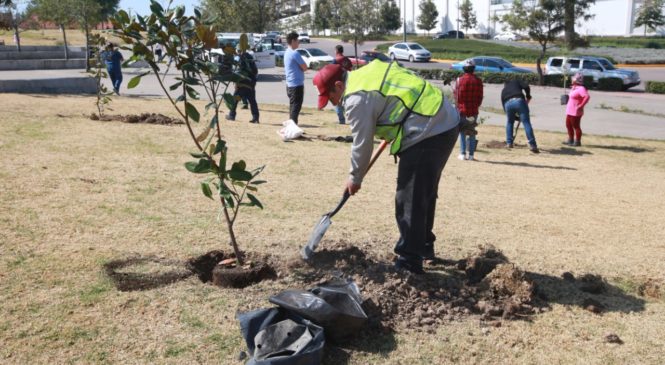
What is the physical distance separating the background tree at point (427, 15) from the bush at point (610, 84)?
53.4 m

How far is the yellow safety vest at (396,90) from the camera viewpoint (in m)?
4.08

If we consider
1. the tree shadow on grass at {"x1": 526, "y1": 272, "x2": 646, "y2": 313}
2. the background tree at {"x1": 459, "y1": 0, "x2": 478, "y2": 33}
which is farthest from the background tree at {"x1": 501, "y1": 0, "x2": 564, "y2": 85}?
the background tree at {"x1": 459, "y1": 0, "x2": 478, "y2": 33}

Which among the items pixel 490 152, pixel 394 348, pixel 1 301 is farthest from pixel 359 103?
pixel 490 152

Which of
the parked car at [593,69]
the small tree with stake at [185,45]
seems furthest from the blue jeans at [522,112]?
the parked car at [593,69]

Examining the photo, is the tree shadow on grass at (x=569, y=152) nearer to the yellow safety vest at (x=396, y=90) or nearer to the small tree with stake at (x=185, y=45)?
the yellow safety vest at (x=396, y=90)

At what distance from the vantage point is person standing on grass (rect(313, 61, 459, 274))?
13.4 ft

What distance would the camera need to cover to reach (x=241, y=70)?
452 cm

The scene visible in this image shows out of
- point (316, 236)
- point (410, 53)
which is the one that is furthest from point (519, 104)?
point (410, 53)

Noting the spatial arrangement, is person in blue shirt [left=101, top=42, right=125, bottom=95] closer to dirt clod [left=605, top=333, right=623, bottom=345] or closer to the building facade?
dirt clod [left=605, top=333, right=623, bottom=345]

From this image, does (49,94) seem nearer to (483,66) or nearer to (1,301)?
(1,301)

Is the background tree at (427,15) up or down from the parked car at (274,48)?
up

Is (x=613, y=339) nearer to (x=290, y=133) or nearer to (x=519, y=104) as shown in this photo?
(x=290, y=133)

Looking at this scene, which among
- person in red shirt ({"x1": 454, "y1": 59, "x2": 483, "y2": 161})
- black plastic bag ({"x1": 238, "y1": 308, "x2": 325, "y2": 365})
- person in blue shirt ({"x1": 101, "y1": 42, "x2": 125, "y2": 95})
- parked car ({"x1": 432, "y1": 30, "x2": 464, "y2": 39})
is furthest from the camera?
parked car ({"x1": 432, "y1": 30, "x2": 464, "y2": 39})

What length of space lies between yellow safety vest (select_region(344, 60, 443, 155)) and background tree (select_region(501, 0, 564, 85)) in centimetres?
2743
